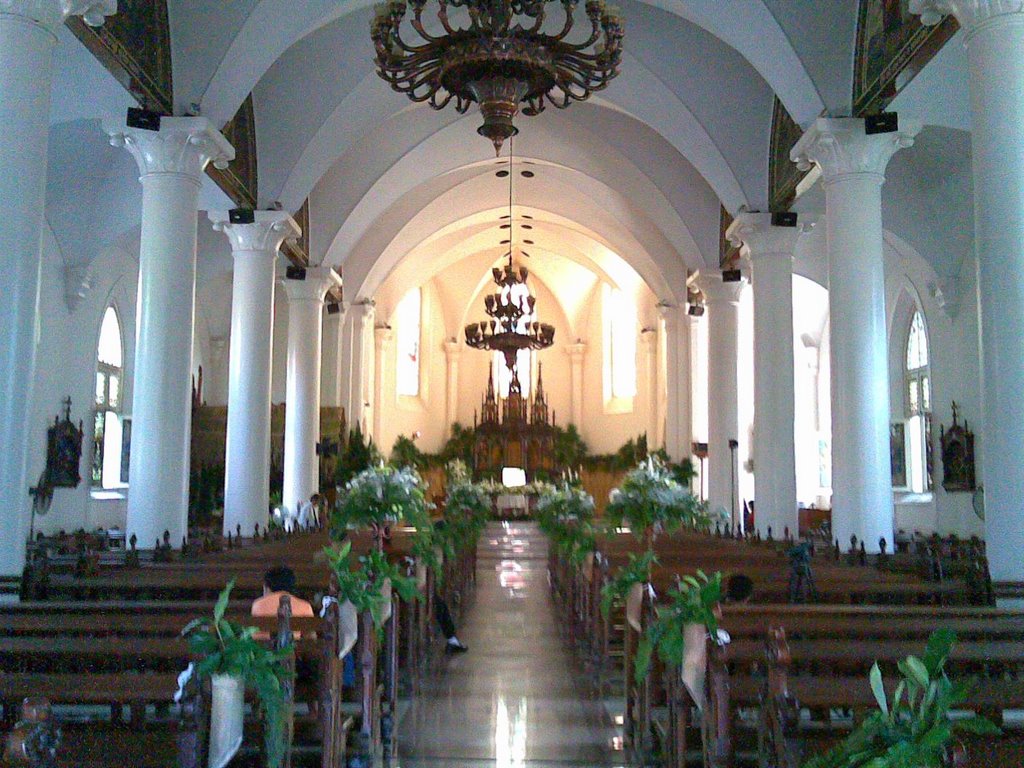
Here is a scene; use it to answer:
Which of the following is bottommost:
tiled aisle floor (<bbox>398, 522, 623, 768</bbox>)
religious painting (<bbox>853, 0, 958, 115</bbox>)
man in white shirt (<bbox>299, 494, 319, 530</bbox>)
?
tiled aisle floor (<bbox>398, 522, 623, 768</bbox>)

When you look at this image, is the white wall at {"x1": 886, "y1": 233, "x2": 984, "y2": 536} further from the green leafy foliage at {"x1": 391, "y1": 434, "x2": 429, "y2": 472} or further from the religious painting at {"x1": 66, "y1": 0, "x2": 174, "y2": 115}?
the green leafy foliage at {"x1": 391, "y1": 434, "x2": 429, "y2": 472}

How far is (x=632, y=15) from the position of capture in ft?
43.7

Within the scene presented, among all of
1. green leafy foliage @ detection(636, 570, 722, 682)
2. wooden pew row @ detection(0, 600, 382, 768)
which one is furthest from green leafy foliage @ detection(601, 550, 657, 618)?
wooden pew row @ detection(0, 600, 382, 768)

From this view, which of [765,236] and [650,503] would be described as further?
[765,236]

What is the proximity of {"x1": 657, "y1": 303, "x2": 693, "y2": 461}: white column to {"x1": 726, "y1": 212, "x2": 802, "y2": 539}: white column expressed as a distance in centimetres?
766

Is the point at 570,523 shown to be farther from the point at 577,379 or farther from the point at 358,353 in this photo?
the point at 577,379

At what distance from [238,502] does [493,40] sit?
8.08 metres

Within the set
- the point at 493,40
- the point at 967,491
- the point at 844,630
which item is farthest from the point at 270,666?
the point at 967,491

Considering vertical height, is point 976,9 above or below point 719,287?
below

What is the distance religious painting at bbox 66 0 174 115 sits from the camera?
359 inches

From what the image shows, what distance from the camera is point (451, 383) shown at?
3325cm

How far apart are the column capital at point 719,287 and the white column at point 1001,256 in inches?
425

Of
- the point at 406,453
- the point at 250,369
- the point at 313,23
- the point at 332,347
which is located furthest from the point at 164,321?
the point at 406,453

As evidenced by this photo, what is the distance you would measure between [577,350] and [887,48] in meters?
23.4
